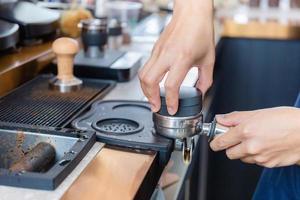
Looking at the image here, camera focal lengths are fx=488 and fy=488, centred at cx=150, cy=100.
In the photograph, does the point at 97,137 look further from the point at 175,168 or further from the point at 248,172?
the point at 248,172

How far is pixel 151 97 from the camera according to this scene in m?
0.69

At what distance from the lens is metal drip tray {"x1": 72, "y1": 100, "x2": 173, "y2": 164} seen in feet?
2.24

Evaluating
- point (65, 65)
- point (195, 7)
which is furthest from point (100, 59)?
point (195, 7)

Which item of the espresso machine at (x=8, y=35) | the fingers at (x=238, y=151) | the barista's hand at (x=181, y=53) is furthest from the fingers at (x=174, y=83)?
the espresso machine at (x=8, y=35)

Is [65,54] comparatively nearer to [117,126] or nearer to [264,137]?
[117,126]

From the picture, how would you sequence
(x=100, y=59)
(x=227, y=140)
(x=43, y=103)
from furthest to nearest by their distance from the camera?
(x=100, y=59), (x=43, y=103), (x=227, y=140)

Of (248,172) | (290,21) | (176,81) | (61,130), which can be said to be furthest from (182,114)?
(290,21)

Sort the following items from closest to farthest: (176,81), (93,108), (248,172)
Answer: (176,81)
(93,108)
(248,172)

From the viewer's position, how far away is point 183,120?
0.68 meters

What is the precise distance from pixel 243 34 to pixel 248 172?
0.55 metres

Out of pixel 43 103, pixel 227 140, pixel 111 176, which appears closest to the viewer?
pixel 111 176

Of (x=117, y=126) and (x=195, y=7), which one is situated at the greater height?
(x=195, y=7)

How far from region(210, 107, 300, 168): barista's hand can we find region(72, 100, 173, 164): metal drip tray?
0.30 ft

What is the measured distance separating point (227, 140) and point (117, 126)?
0.56 ft
